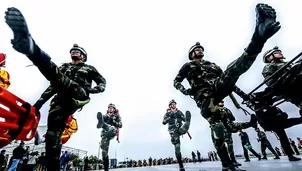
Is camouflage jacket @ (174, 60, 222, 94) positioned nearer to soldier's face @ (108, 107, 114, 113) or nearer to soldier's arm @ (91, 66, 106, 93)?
soldier's arm @ (91, 66, 106, 93)

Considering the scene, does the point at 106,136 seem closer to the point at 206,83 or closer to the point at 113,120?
the point at 113,120

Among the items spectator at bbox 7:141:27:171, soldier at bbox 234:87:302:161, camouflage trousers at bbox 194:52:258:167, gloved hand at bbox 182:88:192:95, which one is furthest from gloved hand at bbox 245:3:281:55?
spectator at bbox 7:141:27:171

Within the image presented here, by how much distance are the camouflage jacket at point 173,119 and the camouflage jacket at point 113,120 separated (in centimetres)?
224

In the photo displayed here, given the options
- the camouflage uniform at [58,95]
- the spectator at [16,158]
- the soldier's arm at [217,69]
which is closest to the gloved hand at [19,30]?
the camouflage uniform at [58,95]

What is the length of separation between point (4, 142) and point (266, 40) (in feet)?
13.1

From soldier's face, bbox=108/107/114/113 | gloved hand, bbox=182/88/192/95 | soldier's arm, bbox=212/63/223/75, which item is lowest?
gloved hand, bbox=182/88/192/95

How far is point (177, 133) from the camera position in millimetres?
8125

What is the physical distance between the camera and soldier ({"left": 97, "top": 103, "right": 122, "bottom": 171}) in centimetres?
745

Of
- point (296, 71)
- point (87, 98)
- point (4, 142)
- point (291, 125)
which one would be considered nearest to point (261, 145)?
point (291, 125)

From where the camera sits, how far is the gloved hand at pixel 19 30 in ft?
7.18

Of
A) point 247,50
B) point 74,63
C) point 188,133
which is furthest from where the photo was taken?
point 188,133

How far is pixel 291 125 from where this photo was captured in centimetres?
490

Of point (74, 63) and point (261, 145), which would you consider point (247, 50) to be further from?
point (261, 145)

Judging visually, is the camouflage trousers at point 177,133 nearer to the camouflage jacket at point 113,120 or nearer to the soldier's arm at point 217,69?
the camouflage jacket at point 113,120
